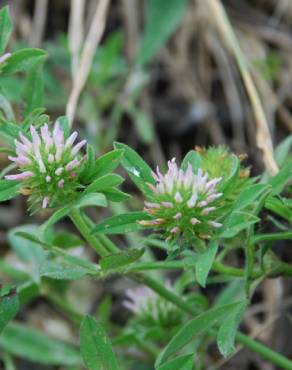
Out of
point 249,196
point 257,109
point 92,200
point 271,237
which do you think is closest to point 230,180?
point 249,196

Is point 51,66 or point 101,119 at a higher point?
point 51,66

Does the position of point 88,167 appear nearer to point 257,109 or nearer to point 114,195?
point 114,195

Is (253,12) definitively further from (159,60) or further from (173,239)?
(173,239)

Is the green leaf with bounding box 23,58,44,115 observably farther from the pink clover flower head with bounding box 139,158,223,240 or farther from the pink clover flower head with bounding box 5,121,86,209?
the pink clover flower head with bounding box 139,158,223,240

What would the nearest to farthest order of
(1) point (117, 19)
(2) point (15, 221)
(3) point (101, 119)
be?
(2) point (15, 221) < (3) point (101, 119) < (1) point (117, 19)

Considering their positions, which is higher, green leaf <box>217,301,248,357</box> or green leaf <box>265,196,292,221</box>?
green leaf <box>265,196,292,221</box>

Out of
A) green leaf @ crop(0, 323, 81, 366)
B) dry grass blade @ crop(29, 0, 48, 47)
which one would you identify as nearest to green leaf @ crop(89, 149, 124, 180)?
green leaf @ crop(0, 323, 81, 366)

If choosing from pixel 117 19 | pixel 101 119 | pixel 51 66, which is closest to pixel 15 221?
pixel 101 119
